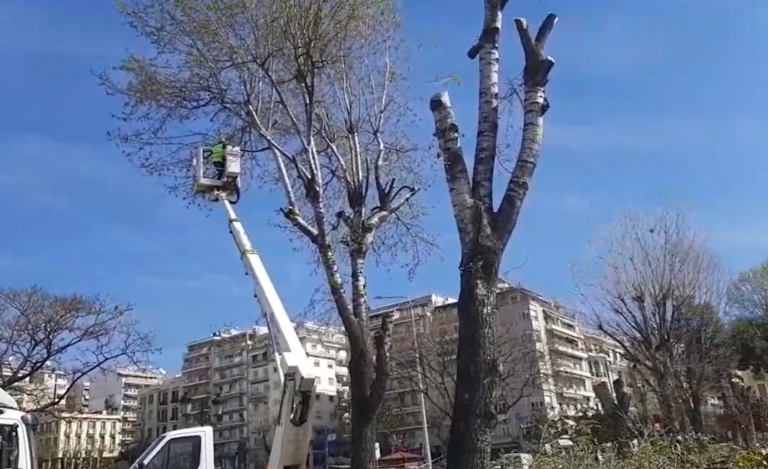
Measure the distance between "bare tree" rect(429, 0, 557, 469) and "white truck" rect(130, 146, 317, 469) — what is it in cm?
198

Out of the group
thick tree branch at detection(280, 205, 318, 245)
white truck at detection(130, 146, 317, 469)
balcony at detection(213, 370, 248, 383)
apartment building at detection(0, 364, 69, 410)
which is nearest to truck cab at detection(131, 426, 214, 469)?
white truck at detection(130, 146, 317, 469)

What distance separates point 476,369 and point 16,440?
5.28 m

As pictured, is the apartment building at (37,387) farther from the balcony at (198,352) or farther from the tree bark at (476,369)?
the balcony at (198,352)

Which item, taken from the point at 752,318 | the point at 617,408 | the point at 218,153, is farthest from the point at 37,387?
the point at 752,318

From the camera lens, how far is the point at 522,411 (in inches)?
2095

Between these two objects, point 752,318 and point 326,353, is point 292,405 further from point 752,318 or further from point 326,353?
point 326,353

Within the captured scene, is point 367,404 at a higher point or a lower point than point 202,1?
lower

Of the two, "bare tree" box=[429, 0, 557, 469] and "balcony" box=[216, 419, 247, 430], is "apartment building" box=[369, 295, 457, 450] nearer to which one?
"bare tree" box=[429, 0, 557, 469]

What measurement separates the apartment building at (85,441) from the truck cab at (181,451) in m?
43.6

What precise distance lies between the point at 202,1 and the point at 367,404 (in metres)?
6.98

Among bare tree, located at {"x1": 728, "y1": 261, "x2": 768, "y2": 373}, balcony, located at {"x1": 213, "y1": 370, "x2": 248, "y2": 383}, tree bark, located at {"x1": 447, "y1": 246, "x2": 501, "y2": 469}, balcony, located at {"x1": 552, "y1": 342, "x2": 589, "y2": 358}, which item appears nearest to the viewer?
tree bark, located at {"x1": 447, "y1": 246, "x2": 501, "y2": 469}

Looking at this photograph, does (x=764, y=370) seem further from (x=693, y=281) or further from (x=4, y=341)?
(x=4, y=341)

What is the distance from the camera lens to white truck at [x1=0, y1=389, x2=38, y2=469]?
7262 millimetres

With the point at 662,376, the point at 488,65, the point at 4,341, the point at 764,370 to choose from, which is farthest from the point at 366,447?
the point at 764,370
